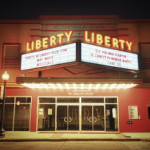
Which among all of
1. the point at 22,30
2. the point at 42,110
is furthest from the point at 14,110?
the point at 22,30

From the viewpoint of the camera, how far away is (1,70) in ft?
54.5

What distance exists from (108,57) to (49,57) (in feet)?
14.3

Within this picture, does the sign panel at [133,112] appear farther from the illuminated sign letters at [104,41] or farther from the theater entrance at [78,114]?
the illuminated sign letters at [104,41]

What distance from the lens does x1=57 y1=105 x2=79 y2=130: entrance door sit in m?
15.9

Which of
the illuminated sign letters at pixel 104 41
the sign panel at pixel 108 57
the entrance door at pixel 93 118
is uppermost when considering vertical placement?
the illuminated sign letters at pixel 104 41

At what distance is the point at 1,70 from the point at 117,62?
969cm

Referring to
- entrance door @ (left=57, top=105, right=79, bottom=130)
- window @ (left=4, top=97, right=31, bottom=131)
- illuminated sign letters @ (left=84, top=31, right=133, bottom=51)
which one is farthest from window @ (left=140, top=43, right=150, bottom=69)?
window @ (left=4, top=97, right=31, bottom=131)

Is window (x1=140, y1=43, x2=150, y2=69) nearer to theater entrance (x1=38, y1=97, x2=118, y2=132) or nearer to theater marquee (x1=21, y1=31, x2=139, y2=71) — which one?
theater marquee (x1=21, y1=31, x2=139, y2=71)

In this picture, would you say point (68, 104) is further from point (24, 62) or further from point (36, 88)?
point (24, 62)

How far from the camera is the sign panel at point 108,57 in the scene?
13.3 metres

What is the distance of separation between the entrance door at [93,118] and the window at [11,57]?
6.97m

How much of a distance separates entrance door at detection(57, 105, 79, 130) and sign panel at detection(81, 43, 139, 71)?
185 inches

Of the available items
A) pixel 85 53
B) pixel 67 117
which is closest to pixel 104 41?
pixel 85 53

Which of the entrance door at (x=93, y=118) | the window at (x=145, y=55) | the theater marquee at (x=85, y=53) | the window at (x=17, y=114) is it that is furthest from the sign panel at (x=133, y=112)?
the window at (x=17, y=114)
